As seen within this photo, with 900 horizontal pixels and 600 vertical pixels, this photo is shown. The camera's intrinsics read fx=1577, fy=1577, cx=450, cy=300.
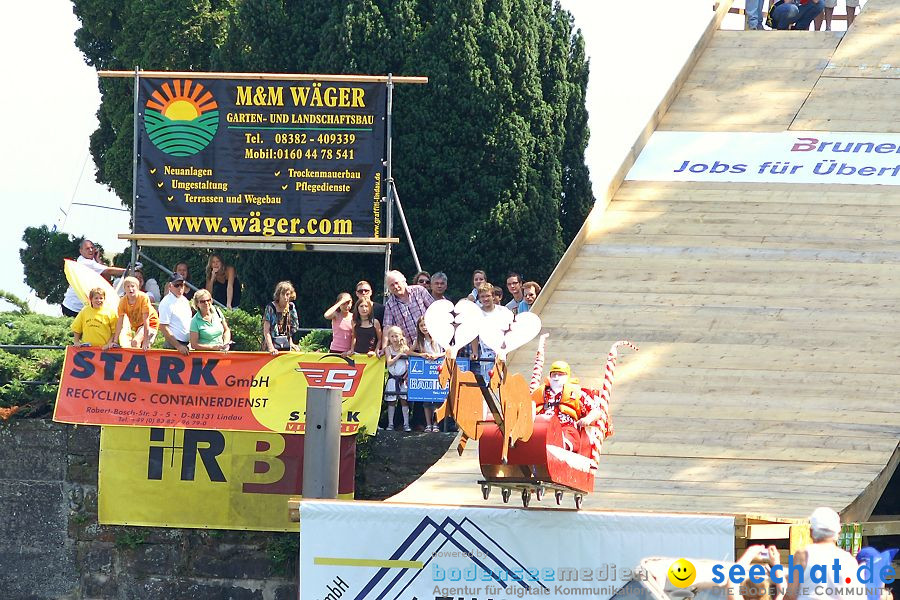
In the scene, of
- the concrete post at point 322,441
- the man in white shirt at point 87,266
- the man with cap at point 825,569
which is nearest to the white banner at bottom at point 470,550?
the concrete post at point 322,441

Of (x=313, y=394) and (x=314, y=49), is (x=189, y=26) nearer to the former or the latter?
(x=314, y=49)

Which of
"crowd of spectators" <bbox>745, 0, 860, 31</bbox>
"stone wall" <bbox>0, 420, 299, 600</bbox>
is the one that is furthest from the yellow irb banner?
"crowd of spectators" <bbox>745, 0, 860, 31</bbox>

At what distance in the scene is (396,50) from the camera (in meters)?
19.1

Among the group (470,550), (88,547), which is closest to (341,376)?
(88,547)

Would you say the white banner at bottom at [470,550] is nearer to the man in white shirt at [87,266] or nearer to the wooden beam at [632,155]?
the wooden beam at [632,155]

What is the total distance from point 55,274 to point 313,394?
13.1 m

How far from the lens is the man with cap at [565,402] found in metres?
10.6

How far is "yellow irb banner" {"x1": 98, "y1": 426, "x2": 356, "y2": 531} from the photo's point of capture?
47.5 ft

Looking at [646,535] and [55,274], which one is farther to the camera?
[55,274]

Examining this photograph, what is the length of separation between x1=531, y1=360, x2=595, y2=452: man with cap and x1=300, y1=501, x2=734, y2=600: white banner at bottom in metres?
0.72

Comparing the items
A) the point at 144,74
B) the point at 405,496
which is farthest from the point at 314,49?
the point at 405,496

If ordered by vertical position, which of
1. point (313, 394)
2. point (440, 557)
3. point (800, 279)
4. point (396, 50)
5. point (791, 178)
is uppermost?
point (396, 50)

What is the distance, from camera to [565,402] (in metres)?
10.7

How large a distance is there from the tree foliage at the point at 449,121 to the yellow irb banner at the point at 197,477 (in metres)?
4.42
